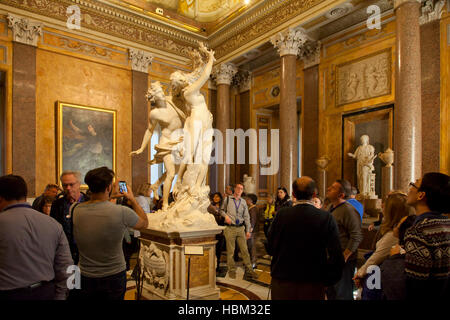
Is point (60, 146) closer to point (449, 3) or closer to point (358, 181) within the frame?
point (358, 181)

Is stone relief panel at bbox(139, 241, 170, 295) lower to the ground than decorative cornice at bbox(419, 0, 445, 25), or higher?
lower

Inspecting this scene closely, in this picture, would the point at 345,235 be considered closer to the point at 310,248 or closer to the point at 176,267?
the point at 310,248

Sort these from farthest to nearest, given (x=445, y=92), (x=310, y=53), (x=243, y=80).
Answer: (x=243, y=80) → (x=310, y=53) → (x=445, y=92)

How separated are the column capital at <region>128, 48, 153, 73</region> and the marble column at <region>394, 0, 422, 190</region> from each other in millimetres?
8058

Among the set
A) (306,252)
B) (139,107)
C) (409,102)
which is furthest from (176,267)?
(139,107)

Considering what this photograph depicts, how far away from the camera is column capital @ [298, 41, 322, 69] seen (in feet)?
34.2

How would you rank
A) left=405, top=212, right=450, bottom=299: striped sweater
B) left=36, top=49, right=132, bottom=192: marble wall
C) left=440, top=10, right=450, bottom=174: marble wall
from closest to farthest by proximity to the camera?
left=405, top=212, right=450, bottom=299: striped sweater → left=440, top=10, right=450, bottom=174: marble wall → left=36, top=49, right=132, bottom=192: marble wall

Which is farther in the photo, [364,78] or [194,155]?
[364,78]

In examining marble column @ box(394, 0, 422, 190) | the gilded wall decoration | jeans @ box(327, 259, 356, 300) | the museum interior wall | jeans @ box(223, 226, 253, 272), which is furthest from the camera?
the gilded wall decoration

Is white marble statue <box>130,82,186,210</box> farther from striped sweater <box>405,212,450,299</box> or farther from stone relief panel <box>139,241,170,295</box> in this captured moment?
striped sweater <box>405,212,450,299</box>

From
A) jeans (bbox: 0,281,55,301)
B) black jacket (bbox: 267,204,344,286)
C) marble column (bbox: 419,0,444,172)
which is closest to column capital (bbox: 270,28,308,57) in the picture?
marble column (bbox: 419,0,444,172)

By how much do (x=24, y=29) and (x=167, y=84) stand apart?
4.68 meters

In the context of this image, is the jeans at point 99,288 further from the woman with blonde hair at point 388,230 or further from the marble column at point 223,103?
the marble column at point 223,103

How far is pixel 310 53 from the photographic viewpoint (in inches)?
419
